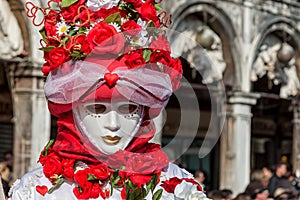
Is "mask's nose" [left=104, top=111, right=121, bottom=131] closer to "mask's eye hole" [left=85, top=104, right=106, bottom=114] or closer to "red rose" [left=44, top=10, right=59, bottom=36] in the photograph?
"mask's eye hole" [left=85, top=104, right=106, bottom=114]

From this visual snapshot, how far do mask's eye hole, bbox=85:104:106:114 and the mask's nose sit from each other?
35 mm

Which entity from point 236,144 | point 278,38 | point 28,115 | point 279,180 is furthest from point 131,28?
point 278,38

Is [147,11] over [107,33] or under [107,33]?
over

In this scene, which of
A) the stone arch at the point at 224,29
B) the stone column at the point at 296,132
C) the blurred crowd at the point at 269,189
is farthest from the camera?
the stone column at the point at 296,132

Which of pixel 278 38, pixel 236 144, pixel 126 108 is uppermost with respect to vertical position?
pixel 278 38

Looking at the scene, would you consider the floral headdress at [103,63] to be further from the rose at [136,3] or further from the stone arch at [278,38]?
the stone arch at [278,38]

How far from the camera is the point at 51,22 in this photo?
14.4 feet

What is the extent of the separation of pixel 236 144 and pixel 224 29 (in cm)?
189

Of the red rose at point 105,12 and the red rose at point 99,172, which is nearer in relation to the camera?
the red rose at point 99,172

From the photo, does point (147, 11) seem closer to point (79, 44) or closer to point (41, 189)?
point (79, 44)

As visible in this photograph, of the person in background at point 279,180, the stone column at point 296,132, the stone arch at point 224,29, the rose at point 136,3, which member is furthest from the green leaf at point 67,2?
the stone column at point 296,132

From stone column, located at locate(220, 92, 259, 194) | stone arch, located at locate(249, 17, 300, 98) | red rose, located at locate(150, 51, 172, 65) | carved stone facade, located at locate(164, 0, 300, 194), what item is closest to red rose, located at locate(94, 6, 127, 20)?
red rose, located at locate(150, 51, 172, 65)

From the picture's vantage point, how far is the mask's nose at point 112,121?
423cm

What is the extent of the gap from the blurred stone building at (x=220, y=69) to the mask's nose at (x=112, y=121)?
8234 mm
